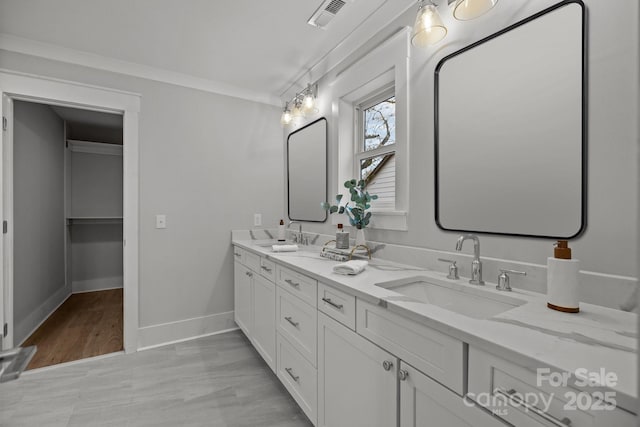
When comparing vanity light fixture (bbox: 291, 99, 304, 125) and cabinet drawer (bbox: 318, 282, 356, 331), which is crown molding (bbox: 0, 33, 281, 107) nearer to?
vanity light fixture (bbox: 291, 99, 304, 125)

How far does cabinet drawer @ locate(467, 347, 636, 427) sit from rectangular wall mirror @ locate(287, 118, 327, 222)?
1.80m

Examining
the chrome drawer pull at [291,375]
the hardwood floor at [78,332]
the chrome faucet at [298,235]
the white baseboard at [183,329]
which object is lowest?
the hardwood floor at [78,332]

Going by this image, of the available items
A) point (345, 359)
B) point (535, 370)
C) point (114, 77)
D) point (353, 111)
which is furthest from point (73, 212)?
point (535, 370)

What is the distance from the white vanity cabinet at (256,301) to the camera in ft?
6.59

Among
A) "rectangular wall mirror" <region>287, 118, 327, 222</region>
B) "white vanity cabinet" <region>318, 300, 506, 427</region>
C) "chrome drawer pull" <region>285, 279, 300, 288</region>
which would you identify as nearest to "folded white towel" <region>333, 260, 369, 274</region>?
"white vanity cabinet" <region>318, 300, 506, 427</region>

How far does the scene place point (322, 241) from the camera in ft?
8.20

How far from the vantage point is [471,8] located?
3.99ft

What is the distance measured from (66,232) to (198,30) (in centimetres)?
349

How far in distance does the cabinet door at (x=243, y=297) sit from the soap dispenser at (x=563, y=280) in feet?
6.44

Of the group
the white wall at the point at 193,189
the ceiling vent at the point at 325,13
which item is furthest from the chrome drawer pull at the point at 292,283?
the ceiling vent at the point at 325,13

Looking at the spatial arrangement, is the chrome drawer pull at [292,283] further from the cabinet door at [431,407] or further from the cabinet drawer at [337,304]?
the cabinet door at [431,407]

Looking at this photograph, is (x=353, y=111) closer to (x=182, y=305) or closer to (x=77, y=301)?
(x=182, y=305)

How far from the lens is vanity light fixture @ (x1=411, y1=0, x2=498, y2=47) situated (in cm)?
120

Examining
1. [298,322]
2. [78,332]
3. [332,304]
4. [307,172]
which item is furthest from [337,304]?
[78,332]
